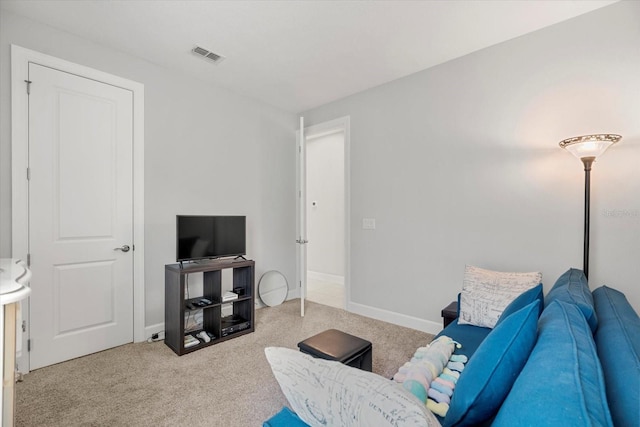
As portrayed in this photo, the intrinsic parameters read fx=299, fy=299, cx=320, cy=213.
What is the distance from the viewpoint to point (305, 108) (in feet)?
13.7

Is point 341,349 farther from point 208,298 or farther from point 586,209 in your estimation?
point 586,209

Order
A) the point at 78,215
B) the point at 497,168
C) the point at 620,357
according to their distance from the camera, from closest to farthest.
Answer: the point at 620,357 → the point at 78,215 → the point at 497,168

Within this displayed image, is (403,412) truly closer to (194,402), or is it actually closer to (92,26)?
(194,402)

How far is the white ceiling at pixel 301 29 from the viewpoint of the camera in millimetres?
2141

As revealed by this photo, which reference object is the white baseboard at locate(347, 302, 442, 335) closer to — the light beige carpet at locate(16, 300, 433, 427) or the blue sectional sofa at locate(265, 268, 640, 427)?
the light beige carpet at locate(16, 300, 433, 427)

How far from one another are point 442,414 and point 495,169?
2.25 metres

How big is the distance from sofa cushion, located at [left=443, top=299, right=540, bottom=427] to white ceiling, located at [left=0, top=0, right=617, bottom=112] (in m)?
2.16

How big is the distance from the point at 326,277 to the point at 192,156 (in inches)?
136

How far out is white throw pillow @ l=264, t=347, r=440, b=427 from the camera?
558mm

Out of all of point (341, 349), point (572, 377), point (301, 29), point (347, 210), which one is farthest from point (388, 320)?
point (301, 29)

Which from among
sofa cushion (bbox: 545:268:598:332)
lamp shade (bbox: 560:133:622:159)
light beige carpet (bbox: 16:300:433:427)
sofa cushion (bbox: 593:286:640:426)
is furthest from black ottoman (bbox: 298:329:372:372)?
lamp shade (bbox: 560:133:622:159)

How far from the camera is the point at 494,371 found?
2.94 ft

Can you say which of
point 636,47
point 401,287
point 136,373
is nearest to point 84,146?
point 136,373

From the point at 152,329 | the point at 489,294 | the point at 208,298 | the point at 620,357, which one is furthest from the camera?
Result: the point at 208,298
